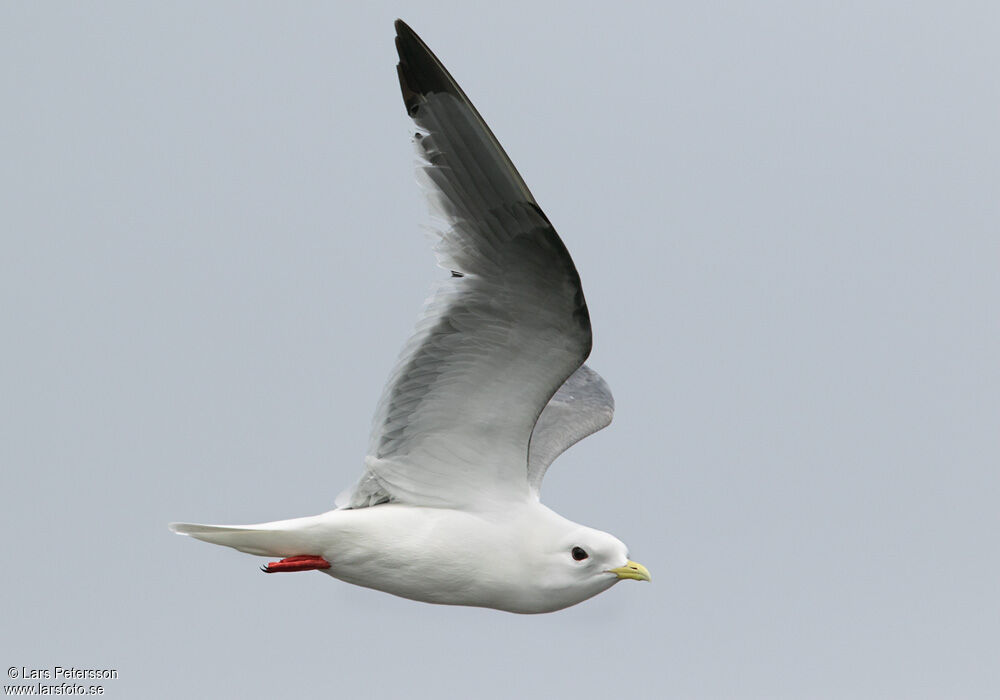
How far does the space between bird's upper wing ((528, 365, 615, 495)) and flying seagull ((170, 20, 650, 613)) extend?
1.23 m

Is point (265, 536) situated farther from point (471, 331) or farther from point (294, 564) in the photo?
point (471, 331)

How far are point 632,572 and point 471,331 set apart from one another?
1.92 m

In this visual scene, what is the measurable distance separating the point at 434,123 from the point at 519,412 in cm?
204

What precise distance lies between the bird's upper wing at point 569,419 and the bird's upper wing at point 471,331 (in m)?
1.32

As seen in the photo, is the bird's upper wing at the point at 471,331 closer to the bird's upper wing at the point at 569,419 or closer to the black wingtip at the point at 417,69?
the black wingtip at the point at 417,69

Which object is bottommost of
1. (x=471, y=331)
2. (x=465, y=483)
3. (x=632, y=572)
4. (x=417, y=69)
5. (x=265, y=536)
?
(x=632, y=572)

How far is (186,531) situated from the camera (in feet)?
29.0

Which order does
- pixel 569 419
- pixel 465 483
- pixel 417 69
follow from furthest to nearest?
pixel 569 419, pixel 465 483, pixel 417 69

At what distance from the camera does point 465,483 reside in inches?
363

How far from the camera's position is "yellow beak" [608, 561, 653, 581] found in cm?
898

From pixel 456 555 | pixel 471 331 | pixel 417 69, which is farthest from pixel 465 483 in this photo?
pixel 417 69

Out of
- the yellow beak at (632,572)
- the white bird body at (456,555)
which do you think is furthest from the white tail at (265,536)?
the yellow beak at (632,572)

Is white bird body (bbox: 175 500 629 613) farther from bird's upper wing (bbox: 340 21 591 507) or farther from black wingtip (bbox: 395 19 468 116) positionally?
black wingtip (bbox: 395 19 468 116)

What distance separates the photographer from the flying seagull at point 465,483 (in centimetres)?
842
